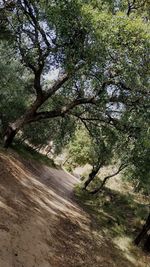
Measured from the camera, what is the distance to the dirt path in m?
9.33

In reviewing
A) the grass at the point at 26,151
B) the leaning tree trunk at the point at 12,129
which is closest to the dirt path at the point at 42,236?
the leaning tree trunk at the point at 12,129

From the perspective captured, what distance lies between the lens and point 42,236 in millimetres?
11484

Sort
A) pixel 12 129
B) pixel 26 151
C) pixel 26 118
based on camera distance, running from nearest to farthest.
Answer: pixel 26 118 → pixel 12 129 → pixel 26 151

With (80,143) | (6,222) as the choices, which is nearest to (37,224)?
(6,222)

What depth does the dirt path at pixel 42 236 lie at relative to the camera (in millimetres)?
9328

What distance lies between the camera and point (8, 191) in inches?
548

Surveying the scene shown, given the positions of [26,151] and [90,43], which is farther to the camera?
[26,151]

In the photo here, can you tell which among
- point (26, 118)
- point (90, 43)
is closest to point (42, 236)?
point (90, 43)

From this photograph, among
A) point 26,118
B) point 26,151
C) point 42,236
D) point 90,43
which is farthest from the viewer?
point 26,151

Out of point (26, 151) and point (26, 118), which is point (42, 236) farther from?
point (26, 151)

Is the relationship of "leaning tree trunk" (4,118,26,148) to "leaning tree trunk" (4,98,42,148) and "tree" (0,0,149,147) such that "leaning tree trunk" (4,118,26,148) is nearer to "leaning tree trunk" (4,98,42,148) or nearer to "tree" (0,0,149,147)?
"leaning tree trunk" (4,98,42,148)

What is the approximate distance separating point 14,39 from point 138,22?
6.78 meters

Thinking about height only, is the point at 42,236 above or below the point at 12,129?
below

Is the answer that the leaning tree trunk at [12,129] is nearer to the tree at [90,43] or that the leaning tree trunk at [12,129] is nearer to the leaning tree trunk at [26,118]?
the leaning tree trunk at [26,118]
